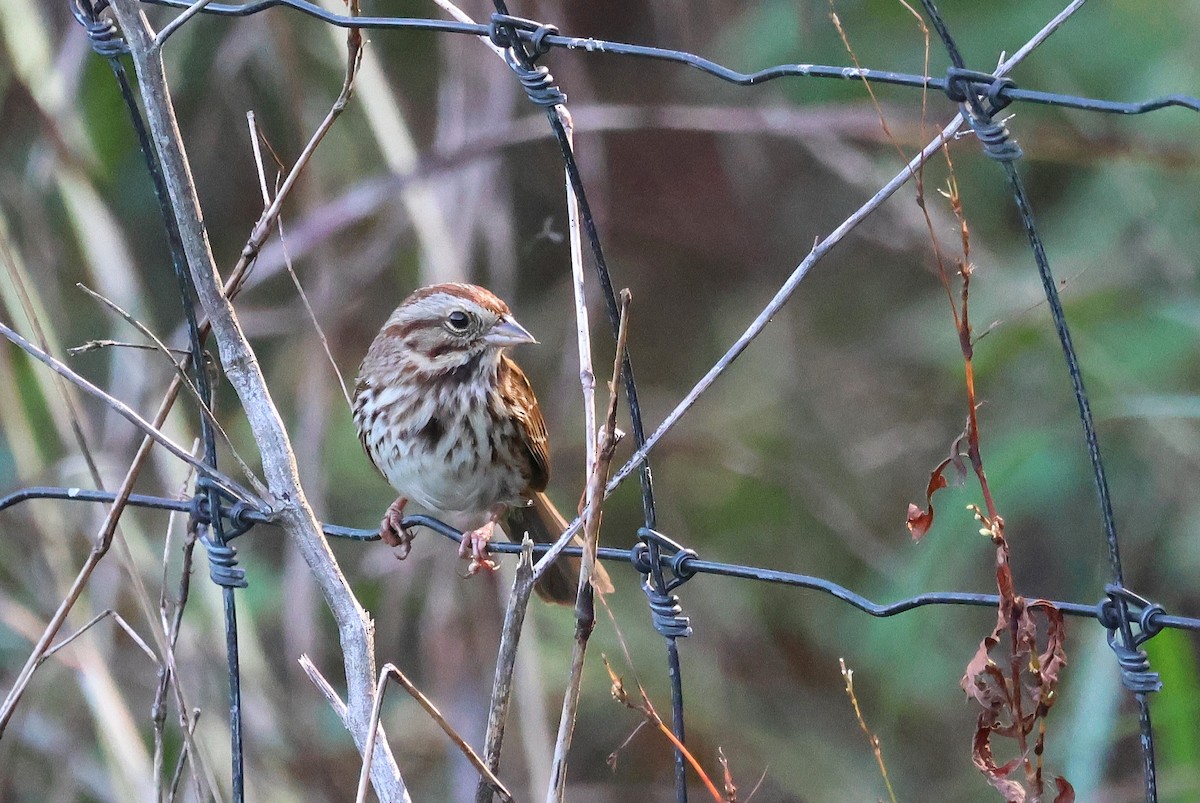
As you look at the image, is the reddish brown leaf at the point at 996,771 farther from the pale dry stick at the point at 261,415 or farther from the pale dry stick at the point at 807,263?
the pale dry stick at the point at 261,415

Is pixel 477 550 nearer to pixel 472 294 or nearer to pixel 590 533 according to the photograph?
pixel 472 294

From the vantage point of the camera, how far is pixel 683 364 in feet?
17.1

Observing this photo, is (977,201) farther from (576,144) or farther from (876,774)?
(876,774)

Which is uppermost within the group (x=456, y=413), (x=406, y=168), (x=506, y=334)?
(x=406, y=168)

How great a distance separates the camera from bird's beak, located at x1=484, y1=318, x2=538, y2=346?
2.77 meters

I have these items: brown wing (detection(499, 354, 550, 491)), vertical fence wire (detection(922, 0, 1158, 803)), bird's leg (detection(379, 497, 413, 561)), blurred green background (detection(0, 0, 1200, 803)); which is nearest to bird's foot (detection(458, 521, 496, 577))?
bird's leg (detection(379, 497, 413, 561))

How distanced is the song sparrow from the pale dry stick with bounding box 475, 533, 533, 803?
3.83 ft

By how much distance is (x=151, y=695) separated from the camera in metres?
3.94

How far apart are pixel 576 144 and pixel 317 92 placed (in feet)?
2.46

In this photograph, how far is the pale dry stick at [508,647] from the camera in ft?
4.99

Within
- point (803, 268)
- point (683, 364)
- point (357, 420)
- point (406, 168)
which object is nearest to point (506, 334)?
point (357, 420)

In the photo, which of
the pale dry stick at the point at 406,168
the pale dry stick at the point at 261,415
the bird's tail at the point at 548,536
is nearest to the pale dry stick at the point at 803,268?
the pale dry stick at the point at 261,415

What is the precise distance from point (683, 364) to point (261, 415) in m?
3.47

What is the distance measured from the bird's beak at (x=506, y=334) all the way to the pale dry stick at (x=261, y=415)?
3.17 ft
